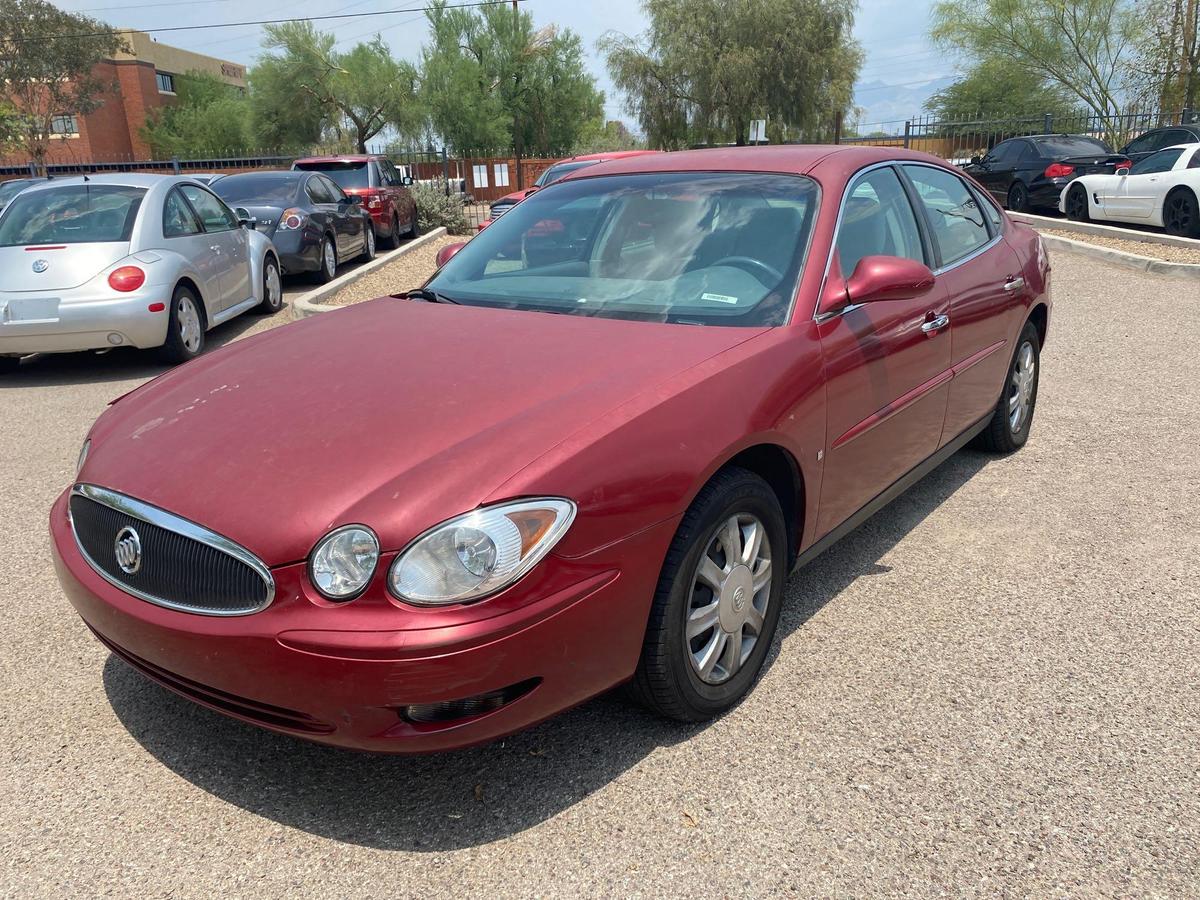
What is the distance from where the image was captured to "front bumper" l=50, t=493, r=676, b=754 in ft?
6.94

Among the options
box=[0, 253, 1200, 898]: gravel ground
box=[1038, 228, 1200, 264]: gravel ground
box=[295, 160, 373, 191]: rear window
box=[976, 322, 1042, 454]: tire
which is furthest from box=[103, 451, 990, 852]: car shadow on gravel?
box=[295, 160, 373, 191]: rear window

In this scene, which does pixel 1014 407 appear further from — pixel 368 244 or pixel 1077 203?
pixel 1077 203

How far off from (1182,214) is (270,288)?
12267mm

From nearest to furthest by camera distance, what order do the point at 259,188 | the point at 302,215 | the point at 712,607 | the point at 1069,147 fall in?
the point at 712,607
the point at 302,215
the point at 259,188
the point at 1069,147

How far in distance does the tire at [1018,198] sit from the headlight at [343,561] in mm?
18223

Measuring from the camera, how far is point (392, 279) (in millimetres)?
11844

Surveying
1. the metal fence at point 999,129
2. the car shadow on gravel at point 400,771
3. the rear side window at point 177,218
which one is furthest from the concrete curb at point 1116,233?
the metal fence at point 999,129

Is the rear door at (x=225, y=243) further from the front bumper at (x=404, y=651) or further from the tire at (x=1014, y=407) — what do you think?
the front bumper at (x=404, y=651)

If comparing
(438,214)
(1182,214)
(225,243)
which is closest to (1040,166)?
(1182,214)

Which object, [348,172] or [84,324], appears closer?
[84,324]

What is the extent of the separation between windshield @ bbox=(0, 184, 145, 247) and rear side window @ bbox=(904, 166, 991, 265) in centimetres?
623

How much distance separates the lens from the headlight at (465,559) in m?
2.14

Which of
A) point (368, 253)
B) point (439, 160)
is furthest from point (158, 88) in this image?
point (368, 253)

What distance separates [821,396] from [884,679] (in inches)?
36.7
